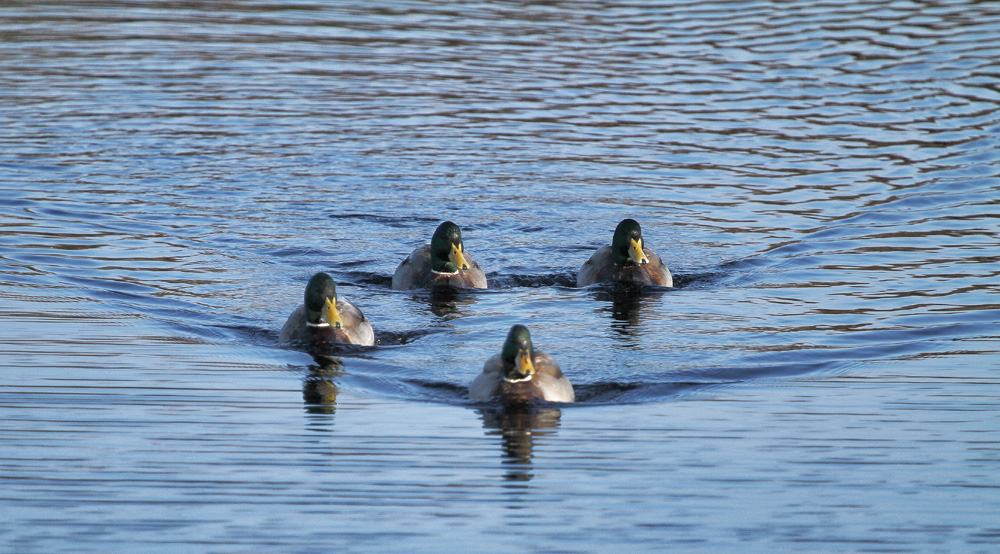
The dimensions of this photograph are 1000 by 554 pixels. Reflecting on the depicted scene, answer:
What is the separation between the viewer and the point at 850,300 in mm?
12961

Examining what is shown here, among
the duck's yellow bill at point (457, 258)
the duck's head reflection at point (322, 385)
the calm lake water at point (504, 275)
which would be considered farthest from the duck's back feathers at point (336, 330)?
the duck's yellow bill at point (457, 258)

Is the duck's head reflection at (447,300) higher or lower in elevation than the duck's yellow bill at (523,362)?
lower

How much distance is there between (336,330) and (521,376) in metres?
2.31

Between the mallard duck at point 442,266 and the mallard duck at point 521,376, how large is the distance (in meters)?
3.59

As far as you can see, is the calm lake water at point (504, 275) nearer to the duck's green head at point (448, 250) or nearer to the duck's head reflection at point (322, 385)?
the duck's head reflection at point (322, 385)

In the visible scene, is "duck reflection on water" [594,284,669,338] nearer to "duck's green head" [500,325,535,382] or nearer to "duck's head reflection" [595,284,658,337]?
"duck's head reflection" [595,284,658,337]

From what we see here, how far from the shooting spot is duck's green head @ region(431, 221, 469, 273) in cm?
1370

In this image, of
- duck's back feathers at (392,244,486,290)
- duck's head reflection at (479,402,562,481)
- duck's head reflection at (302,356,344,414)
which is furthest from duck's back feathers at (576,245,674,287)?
duck's head reflection at (479,402,562,481)

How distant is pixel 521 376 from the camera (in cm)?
991

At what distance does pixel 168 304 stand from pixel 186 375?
2.46m

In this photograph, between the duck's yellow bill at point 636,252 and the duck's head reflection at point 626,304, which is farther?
the duck's yellow bill at point 636,252

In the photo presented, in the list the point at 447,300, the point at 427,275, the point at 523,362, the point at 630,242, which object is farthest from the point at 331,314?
the point at 630,242

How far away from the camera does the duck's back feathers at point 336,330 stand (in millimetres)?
11625

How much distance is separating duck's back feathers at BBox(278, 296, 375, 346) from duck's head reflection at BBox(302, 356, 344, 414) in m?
0.30
